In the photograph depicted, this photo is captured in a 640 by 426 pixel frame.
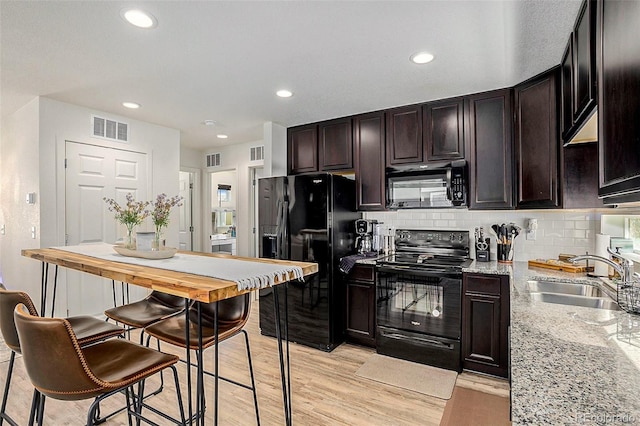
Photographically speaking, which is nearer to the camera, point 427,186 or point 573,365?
point 573,365

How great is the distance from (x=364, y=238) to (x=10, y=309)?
118 inches

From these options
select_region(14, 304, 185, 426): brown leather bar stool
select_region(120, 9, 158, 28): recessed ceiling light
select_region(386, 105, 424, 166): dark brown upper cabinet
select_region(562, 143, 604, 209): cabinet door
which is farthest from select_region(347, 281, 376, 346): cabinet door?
select_region(120, 9, 158, 28): recessed ceiling light

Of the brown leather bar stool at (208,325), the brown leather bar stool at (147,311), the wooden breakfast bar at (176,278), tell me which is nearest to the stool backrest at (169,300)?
the brown leather bar stool at (147,311)

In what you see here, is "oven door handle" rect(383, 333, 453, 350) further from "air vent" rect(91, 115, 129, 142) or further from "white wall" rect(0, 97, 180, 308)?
"air vent" rect(91, 115, 129, 142)

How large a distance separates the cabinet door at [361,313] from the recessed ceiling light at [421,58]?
2047mm

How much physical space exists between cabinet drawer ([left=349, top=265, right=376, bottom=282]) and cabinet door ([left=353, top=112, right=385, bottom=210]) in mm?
688

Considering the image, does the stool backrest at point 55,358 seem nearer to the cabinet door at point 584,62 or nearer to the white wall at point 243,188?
the cabinet door at point 584,62

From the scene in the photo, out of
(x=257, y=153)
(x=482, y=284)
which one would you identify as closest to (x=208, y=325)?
(x=482, y=284)

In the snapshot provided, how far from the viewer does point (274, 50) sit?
2.35 metres

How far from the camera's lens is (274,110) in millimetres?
3672

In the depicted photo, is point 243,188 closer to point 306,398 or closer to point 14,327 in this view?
point 306,398

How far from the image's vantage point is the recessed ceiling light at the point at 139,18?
6.29 feet

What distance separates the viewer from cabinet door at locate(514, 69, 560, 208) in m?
2.55

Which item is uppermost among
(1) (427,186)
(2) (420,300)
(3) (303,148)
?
(3) (303,148)
